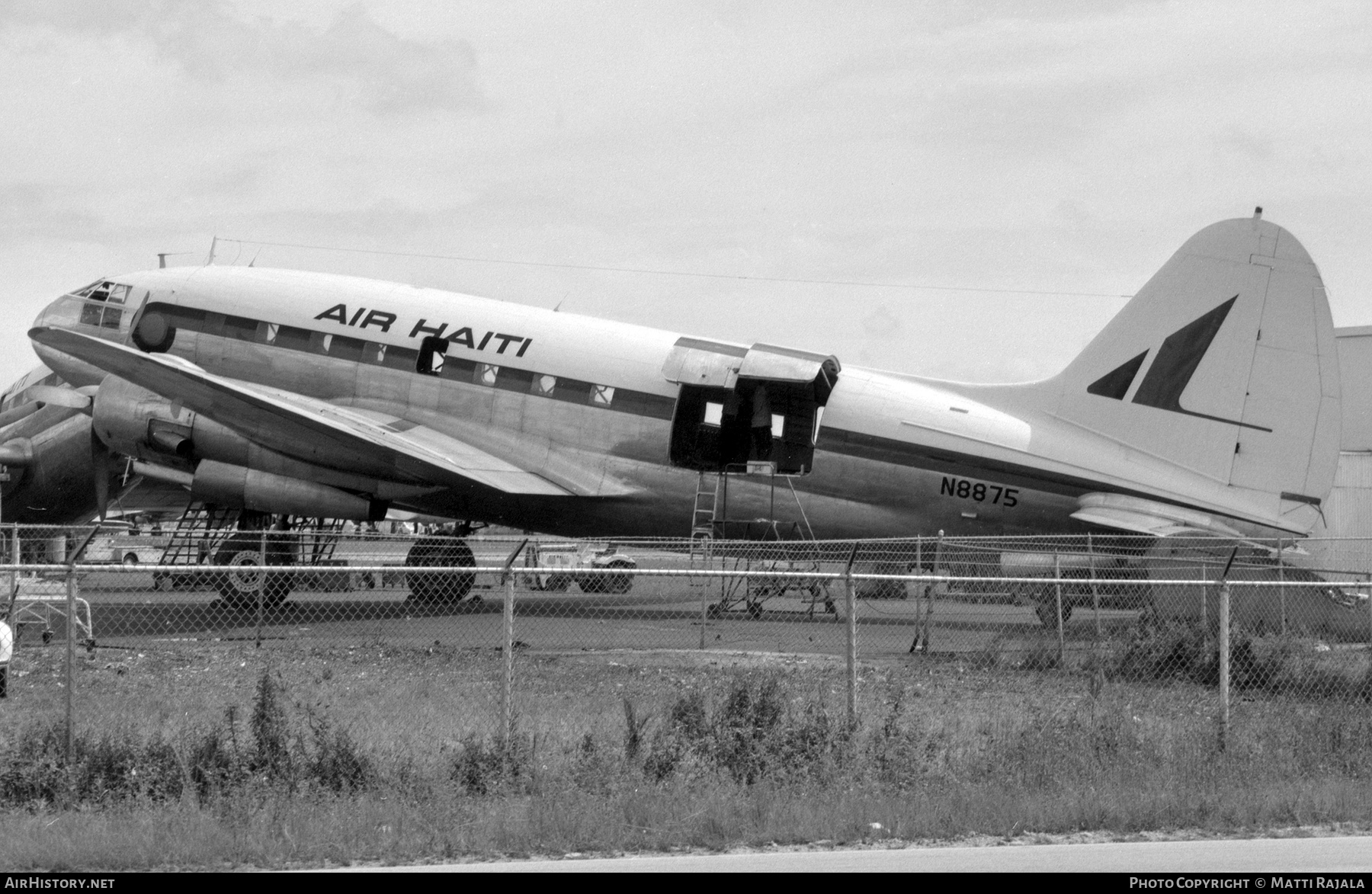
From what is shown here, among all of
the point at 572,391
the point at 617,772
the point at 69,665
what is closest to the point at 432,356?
the point at 572,391

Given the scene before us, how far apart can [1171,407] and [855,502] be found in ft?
16.1

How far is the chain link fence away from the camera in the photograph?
1393cm

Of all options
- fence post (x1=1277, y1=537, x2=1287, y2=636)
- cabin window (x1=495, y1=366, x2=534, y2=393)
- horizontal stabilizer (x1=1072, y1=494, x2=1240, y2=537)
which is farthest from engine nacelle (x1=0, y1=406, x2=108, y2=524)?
fence post (x1=1277, y1=537, x2=1287, y2=636)

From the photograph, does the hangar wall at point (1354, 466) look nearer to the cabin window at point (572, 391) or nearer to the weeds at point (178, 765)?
the cabin window at point (572, 391)

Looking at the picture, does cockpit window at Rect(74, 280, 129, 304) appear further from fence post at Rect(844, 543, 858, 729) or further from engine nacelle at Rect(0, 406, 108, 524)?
fence post at Rect(844, 543, 858, 729)

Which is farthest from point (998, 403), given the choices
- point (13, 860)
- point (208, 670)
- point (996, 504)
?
point (13, 860)

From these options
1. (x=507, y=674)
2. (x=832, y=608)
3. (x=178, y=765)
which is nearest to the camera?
(x=178, y=765)

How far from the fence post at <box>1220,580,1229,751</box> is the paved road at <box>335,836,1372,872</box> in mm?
2374

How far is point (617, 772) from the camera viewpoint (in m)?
9.25

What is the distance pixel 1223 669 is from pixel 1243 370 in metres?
10.4

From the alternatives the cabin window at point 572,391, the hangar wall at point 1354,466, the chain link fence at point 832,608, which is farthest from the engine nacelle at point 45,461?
the hangar wall at point 1354,466

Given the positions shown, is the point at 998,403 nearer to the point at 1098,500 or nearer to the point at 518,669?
the point at 1098,500

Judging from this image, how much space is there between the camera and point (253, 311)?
2352 cm

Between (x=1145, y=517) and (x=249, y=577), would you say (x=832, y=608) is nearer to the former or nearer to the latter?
(x=1145, y=517)
